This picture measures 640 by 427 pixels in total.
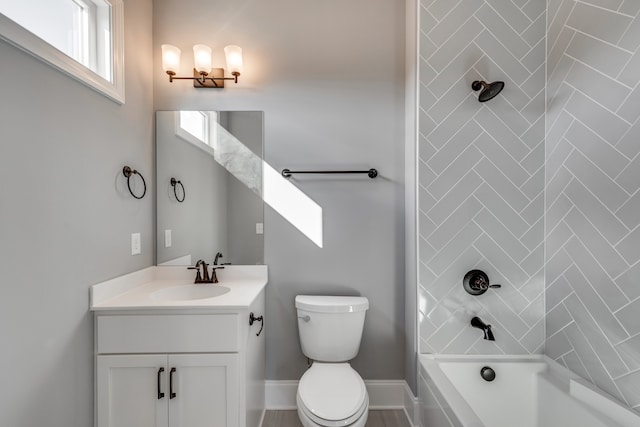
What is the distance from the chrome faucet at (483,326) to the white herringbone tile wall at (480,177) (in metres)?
0.05

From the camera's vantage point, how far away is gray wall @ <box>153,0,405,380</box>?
204 cm

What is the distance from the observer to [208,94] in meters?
2.05

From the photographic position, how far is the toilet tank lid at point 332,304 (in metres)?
1.82

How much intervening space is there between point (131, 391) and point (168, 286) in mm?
566

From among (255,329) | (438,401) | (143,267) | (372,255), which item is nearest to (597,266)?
(438,401)

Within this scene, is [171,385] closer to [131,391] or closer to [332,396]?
[131,391]

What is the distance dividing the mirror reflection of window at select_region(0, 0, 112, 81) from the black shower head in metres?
1.98

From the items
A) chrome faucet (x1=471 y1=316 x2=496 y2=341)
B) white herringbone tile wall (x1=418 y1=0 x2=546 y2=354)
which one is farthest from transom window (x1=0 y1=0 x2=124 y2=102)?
chrome faucet (x1=471 y1=316 x2=496 y2=341)

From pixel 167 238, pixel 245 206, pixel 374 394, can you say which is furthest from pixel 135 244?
pixel 374 394

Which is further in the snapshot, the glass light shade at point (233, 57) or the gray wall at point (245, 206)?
the gray wall at point (245, 206)

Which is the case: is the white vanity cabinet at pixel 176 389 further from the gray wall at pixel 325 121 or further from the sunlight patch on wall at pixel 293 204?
the sunlight patch on wall at pixel 293 204

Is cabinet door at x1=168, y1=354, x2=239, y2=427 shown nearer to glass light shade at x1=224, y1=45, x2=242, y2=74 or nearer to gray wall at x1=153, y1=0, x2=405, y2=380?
gray wall at x1=153, y1=0, x2=405, y2=380

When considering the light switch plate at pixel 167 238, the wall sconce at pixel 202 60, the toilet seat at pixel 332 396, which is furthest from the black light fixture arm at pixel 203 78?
the toilet seat at pixel 332 396

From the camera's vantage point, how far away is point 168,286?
1831mm
